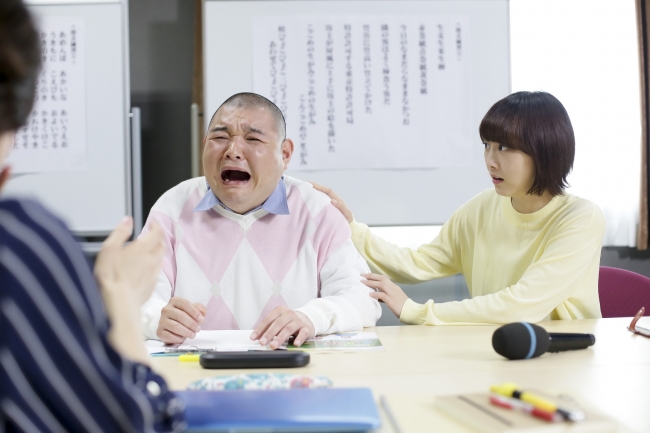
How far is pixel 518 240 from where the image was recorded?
6.10 ft

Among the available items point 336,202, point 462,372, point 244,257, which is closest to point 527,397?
Result: point 462,372

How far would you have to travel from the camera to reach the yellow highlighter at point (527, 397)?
737 millimetres

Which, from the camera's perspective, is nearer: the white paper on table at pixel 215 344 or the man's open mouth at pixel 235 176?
the white paper on table at pixel 215 344

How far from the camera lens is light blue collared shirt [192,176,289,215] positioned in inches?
69.3

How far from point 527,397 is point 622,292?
4.70ft

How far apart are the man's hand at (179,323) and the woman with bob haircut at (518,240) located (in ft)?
1.66

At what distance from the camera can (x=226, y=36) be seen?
2689 mm

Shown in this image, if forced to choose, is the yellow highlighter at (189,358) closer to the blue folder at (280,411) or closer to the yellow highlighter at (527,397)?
the blue folder at (280,411)

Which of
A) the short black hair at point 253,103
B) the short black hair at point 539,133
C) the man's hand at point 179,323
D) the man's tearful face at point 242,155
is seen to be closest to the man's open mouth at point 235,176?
the man's tearful face at point 242,155

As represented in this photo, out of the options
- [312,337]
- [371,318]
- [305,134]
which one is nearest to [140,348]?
[312,337]

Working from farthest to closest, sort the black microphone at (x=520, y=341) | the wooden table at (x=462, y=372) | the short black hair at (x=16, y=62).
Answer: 1. the black microphone at (x=520, y=341)
2. the wooden table at (x=462, y=372)
3. the short black hair at (x=16, y=62)

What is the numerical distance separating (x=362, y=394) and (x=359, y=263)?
0.91 m

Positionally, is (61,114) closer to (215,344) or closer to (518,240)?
(215,344)

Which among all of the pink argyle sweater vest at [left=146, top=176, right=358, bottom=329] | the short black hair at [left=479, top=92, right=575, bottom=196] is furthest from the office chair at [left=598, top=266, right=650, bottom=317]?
the pink argyle sweater vest at [left=146, top=176, right=358, bottom=329]
